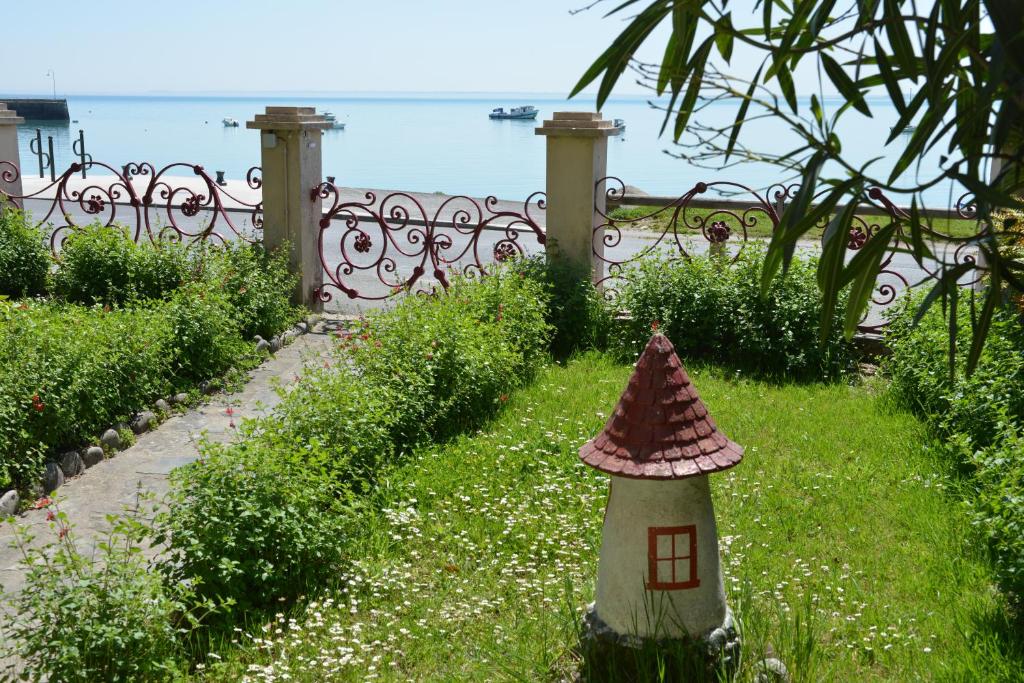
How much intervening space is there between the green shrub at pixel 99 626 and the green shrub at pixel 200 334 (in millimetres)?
3572

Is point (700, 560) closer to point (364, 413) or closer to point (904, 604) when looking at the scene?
point (904, 604)

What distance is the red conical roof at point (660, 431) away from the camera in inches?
151

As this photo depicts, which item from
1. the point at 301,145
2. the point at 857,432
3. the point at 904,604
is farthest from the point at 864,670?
the point at 301,145

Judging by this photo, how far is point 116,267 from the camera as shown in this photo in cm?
936

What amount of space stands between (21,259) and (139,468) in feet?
15.1

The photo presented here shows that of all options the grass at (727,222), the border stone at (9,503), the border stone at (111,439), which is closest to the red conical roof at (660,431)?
the border stone at (9,503)

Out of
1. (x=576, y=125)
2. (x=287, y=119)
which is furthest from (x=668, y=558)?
(x=287, y=119)

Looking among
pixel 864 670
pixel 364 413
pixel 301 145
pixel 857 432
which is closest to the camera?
pixel 864 670

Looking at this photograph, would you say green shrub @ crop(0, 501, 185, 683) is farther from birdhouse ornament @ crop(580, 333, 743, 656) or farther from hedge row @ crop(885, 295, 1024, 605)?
hedge row @ crop(885, 295, 1024, 605)

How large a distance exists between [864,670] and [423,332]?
3850 mm

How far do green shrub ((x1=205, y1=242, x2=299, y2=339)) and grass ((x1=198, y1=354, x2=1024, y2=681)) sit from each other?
9.64 ft

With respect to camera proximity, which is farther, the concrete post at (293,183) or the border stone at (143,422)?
the concrete post at (293,183)

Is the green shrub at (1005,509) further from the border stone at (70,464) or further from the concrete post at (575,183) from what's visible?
the border stone at (70,464)

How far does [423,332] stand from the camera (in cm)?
719
